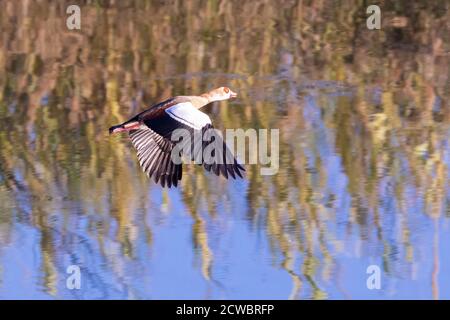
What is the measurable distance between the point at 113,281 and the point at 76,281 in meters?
0.17

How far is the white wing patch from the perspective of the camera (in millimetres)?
6164

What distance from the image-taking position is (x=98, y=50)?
9945 mm

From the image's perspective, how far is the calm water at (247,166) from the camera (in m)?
5.94

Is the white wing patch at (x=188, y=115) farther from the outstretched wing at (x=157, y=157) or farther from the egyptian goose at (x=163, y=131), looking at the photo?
the outstretched wing at (x=157, y=157)

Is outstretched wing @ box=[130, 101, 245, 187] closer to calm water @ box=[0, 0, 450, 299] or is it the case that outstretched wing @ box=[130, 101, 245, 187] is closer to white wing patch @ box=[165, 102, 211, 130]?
white wing patch @ box=[165, 102, 211, 130]

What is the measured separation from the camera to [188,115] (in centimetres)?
634

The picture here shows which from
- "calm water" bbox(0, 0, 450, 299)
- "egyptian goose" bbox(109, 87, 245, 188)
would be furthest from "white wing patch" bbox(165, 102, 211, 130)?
"calm water" bbox(0, 0, 450, 299)

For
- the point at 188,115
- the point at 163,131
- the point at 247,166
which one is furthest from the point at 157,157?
the point at 247,166

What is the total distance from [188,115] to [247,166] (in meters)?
1.11

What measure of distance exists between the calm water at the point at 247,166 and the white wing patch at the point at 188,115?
1.80 feet

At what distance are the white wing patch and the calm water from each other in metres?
0.55

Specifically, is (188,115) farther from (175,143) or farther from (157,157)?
(157,157)
